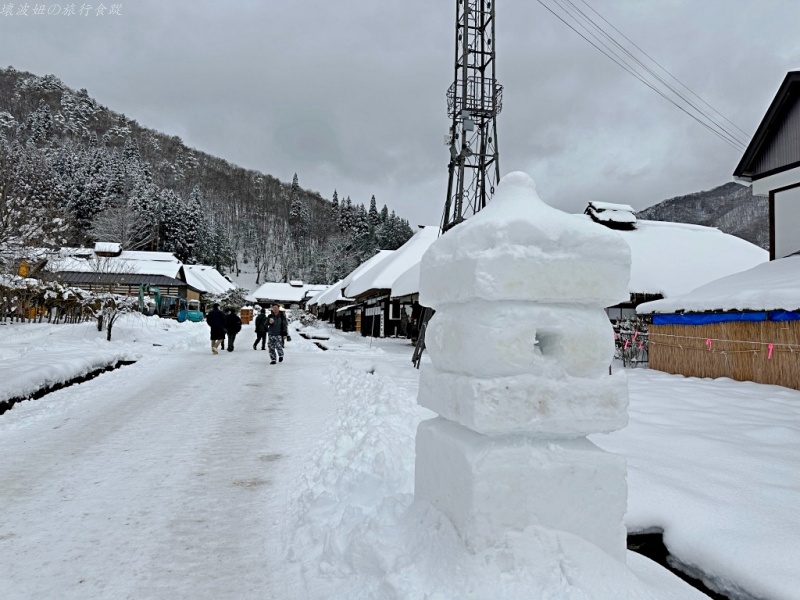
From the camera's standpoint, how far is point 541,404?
2393 mm

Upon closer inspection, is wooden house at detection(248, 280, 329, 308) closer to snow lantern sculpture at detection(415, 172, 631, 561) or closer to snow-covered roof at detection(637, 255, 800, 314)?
snow-covered roof at detection(637, 255, 800, 314)

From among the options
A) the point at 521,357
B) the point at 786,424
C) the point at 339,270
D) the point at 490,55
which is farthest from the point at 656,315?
the point at 339,270

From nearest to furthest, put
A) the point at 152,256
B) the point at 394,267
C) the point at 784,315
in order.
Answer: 1. the point at 784,315
2. the point at 394,267
3. the point at 152,256

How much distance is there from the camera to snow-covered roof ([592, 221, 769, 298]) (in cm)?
1665

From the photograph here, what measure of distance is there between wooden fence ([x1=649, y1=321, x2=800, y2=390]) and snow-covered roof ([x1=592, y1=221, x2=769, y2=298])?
4235mm

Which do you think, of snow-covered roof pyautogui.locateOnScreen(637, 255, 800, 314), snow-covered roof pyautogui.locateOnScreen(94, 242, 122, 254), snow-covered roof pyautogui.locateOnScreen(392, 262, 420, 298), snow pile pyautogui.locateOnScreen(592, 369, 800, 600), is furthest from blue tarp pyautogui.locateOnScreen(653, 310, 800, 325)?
snow-covered roof pyautogui.locateOnScreen(94, 242, 122, 254)

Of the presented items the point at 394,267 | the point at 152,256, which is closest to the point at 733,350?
the point at 394,267

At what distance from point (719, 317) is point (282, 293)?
217ft

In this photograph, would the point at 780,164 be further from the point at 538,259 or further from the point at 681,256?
the point at 538,259

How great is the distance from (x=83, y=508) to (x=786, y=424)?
7295 mm

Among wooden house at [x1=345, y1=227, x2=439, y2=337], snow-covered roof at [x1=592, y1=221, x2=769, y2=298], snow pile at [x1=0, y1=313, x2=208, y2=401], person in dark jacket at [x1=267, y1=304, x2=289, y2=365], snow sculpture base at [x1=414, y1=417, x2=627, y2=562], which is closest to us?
snow sculpture base at [x1=414, y1=417, x2=627, y2=562]

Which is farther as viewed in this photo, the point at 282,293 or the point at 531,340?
the point at 282,293

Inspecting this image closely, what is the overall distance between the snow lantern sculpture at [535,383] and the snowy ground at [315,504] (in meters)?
0.19

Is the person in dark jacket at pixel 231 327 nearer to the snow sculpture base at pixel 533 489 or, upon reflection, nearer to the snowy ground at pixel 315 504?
the snowy ground at pixel 315 504
